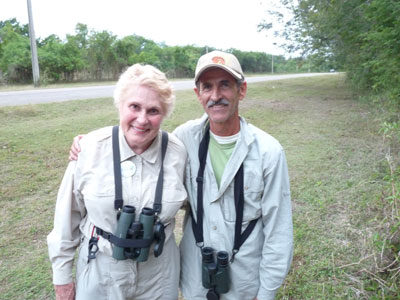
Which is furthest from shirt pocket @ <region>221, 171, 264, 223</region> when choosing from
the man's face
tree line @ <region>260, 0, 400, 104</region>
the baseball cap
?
tree line @ <region>260, 0, 400, 104</region>

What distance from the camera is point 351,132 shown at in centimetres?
Result: 904

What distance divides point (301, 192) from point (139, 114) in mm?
3906

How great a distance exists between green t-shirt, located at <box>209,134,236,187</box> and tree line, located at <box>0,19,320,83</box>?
945 inches

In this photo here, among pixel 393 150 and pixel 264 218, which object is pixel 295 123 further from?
pixel 264 218

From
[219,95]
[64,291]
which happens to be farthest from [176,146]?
[64,291]

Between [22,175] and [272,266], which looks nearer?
[272,266]

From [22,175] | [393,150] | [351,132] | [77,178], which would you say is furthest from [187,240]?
[351,132]

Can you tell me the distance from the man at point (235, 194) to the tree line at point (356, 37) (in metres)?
6.03

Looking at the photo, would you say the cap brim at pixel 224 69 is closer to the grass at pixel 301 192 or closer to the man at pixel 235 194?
the man at pixel 235 194

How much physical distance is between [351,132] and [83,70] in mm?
30375

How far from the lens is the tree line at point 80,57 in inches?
1145

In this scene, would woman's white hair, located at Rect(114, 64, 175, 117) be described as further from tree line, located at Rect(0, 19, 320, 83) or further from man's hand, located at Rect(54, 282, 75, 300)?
tree line, located at Rect(0, 19, 320, 83)

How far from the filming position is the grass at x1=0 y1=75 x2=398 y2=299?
126 inches

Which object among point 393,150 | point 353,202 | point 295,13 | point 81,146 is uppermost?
point 295,13
